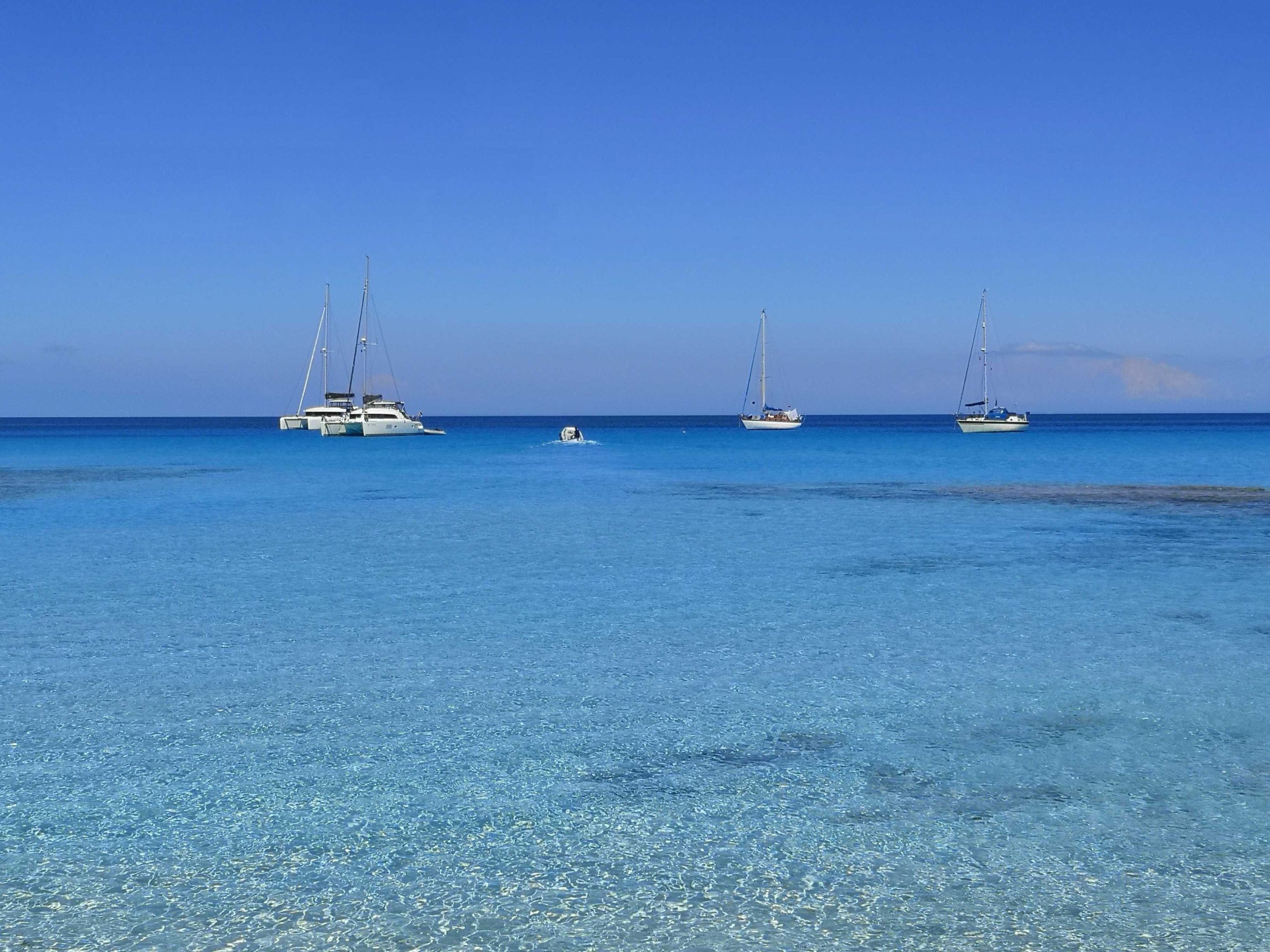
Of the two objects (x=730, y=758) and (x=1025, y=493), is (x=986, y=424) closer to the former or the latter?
(x=1025, y=493)

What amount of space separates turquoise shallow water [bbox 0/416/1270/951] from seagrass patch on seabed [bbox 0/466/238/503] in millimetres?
20794

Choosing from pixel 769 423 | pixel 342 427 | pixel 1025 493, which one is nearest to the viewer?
pixel 1025 493

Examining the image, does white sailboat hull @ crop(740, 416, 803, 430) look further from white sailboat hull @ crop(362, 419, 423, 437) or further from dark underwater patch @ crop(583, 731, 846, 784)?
dark underwater patch @ crop(583, 731, 846, 784)

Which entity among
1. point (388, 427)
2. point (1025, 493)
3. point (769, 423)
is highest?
point (769, 423)

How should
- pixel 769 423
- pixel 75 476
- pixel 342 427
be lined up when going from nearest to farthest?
pixel 75 476
pixel 342 427
pixel 769 423

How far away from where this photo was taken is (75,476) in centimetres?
5212

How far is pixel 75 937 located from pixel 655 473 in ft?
171

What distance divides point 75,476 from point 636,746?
49982mm

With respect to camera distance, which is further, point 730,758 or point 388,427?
point 388,427

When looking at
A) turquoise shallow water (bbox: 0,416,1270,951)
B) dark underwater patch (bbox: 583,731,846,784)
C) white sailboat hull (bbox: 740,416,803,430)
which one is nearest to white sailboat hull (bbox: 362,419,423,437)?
white sailboat hull (bbox: 740,416,803,430)

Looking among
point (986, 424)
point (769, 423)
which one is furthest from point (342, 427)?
point (986, 424)

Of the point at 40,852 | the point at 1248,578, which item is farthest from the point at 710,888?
the point at 1248,578

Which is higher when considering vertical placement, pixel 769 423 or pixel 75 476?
pixel 769 423

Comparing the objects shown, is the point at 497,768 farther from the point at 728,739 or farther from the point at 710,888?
the point at 710,888
